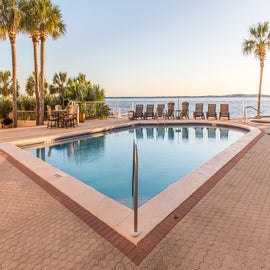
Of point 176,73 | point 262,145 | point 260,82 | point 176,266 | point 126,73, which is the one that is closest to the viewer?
point 176,266

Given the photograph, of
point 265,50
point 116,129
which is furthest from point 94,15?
point 265,50

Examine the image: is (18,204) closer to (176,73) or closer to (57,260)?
(57,260)

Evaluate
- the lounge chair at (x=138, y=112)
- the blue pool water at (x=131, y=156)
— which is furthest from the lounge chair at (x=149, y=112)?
the blue pool water at (x=131, y=156)

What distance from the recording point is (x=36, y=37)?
12.9 m

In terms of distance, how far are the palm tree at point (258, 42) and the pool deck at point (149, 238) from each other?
13.4 metres

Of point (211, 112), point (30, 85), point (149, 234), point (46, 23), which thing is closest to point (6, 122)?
point (46, 23)

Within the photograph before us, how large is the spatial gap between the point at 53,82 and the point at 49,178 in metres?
32.3

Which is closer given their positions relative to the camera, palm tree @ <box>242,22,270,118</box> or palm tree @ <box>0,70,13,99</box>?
palm tree @ <box>242,22,270,118</box>

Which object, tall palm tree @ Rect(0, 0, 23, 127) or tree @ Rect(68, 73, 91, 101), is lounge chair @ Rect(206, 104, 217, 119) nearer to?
tree @ Rect(68, 73, 91, 101)

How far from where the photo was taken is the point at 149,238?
2424 millimetres

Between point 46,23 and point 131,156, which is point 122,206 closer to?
point 131,156

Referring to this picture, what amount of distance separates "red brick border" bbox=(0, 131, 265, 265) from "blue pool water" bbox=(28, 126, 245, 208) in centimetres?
111

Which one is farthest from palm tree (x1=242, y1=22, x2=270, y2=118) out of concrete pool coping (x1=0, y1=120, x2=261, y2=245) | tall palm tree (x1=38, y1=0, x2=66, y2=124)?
concrete pool coping (x1=0, y1=120, x2=261, y2=245)

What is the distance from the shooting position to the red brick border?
226 centimetres
